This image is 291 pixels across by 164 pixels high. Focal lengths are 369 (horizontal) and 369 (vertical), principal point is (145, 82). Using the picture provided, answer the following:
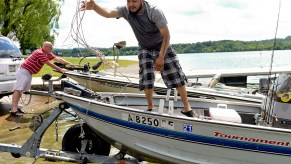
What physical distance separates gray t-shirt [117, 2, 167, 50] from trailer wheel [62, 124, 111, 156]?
5.43ft

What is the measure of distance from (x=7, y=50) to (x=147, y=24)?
606 centimetres

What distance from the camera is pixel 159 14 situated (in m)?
4.93

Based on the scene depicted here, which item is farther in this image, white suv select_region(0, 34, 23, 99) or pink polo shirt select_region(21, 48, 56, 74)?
white suv select_region(0, 34, 23, 99)

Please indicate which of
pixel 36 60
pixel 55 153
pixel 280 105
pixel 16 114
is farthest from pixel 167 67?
pixel 16 114

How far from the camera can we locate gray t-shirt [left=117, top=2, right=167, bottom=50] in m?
4.95

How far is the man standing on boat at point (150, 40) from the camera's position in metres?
5.00

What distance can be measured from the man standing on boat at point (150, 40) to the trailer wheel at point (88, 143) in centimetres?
105

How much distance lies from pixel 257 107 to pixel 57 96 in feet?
11.7

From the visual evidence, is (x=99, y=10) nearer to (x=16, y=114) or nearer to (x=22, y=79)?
(x=22, y=79)

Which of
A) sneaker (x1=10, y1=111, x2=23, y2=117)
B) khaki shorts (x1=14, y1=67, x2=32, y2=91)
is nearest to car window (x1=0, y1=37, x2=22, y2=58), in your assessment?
khaki shorts (x1=14, y1=67, x2=32, y2=91)

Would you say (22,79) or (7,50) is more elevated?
(7,50)

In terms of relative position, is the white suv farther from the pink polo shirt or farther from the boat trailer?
the boat trailer

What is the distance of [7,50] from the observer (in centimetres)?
991

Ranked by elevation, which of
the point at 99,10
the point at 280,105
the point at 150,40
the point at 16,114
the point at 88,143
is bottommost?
the point at 16,114
